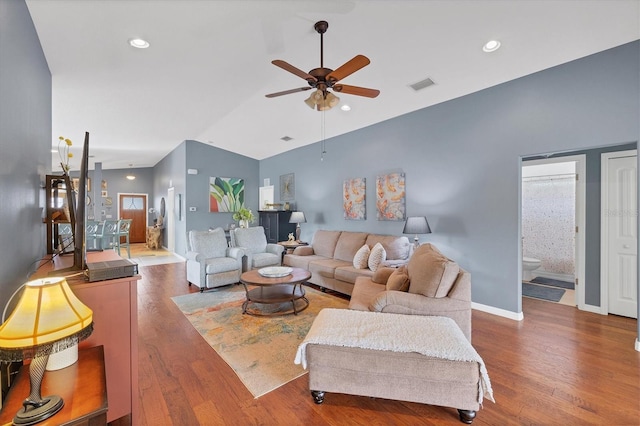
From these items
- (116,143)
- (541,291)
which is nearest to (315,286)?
(541,291)

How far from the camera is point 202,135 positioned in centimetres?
668

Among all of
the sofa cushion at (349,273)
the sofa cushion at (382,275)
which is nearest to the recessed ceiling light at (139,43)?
the sofa cushion at (382,275)

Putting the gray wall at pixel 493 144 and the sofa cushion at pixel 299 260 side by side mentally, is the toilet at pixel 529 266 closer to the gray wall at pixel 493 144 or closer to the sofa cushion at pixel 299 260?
the gray wall at pixel 493 144

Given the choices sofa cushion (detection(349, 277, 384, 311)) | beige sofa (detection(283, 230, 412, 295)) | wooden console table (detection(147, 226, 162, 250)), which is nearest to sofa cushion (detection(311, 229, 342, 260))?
beige sofa (detection(283, 230, 412, 295))

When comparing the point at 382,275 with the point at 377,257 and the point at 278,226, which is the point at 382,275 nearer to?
the point at 377,257

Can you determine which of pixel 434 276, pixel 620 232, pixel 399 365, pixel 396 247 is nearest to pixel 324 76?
pixel 434 276

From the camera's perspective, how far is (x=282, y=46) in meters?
3.10

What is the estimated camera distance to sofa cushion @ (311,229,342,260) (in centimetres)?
536

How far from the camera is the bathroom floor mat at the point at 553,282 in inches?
192

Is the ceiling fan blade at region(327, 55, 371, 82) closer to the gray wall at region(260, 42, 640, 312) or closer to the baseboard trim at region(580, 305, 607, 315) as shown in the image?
the gray wall at region(260, 42, 640, 312)

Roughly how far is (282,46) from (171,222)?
7185 mm

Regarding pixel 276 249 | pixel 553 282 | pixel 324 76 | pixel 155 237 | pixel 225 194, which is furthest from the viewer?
pixel 155 237

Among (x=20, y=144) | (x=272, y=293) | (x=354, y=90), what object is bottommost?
(x=272, y=293)

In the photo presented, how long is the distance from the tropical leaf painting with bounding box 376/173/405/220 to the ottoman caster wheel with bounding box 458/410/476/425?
10.3 feet
